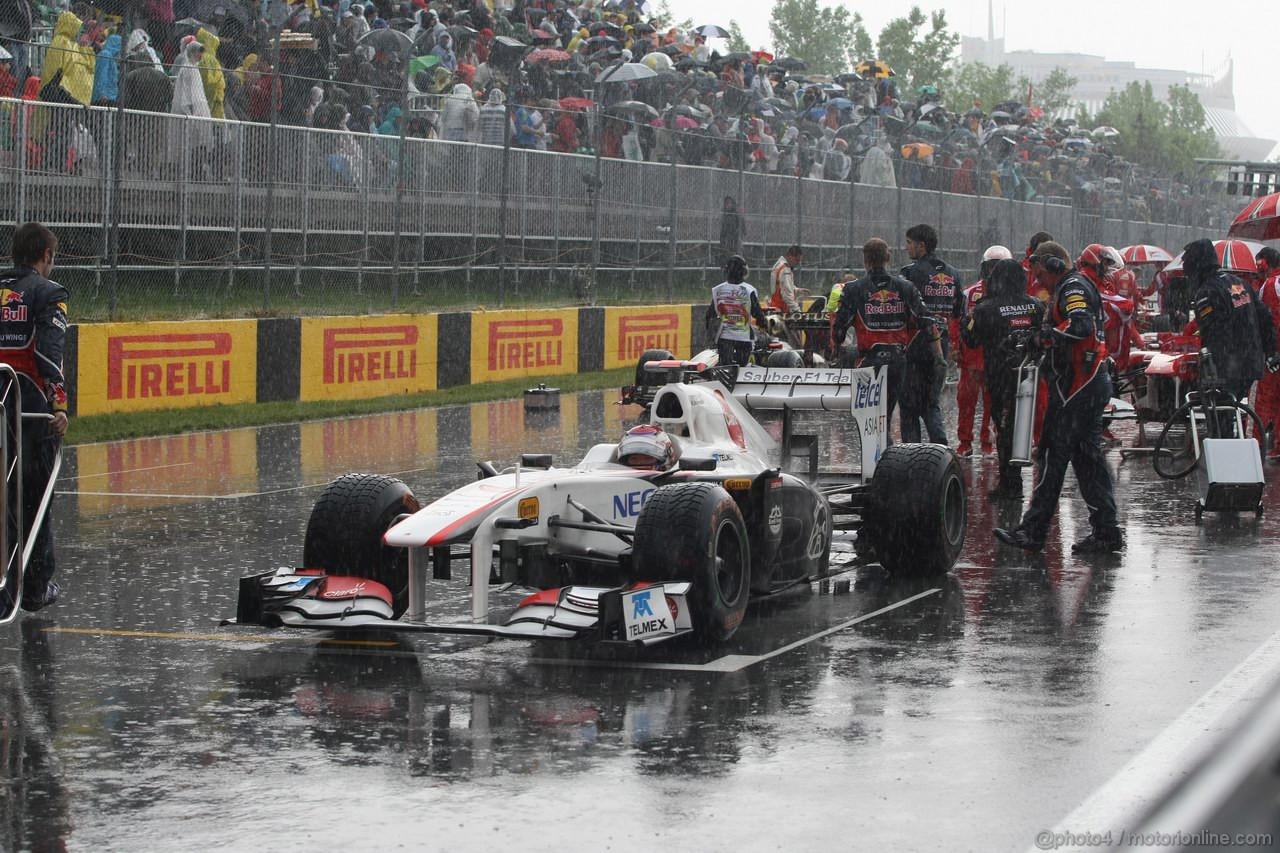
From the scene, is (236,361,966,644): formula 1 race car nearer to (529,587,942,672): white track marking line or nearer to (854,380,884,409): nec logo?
(529,587,942,672): white track marking line

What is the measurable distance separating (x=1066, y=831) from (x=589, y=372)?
1929 cm

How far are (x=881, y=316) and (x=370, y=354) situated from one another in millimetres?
8566

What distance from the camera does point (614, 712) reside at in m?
6.27

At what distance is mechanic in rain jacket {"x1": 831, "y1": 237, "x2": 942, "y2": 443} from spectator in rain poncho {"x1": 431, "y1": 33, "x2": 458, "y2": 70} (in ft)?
43.7

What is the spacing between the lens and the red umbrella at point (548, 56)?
88.5 ft

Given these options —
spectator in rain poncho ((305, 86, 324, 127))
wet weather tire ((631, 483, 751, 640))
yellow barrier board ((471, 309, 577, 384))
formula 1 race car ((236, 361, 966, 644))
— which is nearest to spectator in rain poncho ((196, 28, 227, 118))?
spectator in rain poncho ((305, 86, 324, 127))

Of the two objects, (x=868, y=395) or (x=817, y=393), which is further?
(x=868, y=395)

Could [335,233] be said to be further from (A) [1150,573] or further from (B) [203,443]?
(A) [1150,573]

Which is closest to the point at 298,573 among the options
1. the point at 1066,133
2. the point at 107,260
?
the point at 107,260

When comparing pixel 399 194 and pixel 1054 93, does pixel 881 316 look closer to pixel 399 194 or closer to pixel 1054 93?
pixel 399 194

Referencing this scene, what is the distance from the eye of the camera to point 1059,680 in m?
6.84

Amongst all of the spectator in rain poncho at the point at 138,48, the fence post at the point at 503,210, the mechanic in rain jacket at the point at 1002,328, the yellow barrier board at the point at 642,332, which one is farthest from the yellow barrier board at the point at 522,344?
the mechanic in rain jacket at the point at 1002,328

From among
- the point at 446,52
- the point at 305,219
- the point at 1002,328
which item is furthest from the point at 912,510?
the point at 446,52

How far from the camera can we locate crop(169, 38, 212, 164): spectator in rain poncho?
1762cm
